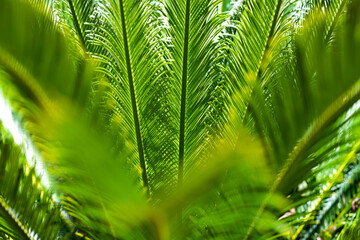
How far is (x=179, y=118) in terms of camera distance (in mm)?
2258

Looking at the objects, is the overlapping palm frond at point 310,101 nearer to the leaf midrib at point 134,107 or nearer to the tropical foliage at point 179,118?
the tropical foliage at point 179,118

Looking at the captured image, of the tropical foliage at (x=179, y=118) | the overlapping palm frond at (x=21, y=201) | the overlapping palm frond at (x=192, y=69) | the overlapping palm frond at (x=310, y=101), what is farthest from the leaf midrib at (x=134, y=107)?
the overlapping palm frond at (x=310, y=101)

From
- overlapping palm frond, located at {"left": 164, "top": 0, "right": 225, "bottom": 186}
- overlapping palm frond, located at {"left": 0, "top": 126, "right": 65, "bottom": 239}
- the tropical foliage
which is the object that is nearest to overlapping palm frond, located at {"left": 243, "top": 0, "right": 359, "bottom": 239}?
the tropical foliage

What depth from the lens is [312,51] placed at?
178cm

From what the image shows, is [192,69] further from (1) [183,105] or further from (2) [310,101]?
(2) [310,101]

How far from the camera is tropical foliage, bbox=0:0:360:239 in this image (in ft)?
5.61

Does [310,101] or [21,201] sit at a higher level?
[310,101]

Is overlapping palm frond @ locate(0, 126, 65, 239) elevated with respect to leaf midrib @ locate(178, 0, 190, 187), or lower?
lower

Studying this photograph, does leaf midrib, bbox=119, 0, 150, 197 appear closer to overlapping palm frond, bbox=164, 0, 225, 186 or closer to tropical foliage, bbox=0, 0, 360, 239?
tropical foliage, bbox=0, 0, 360, 239

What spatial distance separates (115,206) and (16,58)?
2.19 ft

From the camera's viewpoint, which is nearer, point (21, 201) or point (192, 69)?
point (21, 201)

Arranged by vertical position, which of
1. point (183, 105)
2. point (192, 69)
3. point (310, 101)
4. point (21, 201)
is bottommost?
point (21, 201)

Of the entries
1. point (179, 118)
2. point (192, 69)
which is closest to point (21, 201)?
point (179, 118)

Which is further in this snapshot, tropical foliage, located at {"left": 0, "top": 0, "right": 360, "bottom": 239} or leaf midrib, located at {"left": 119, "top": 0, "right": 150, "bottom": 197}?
leaf midrib, located at {"left": 119, "top": 0, "right": 150, "bottom": 197}
